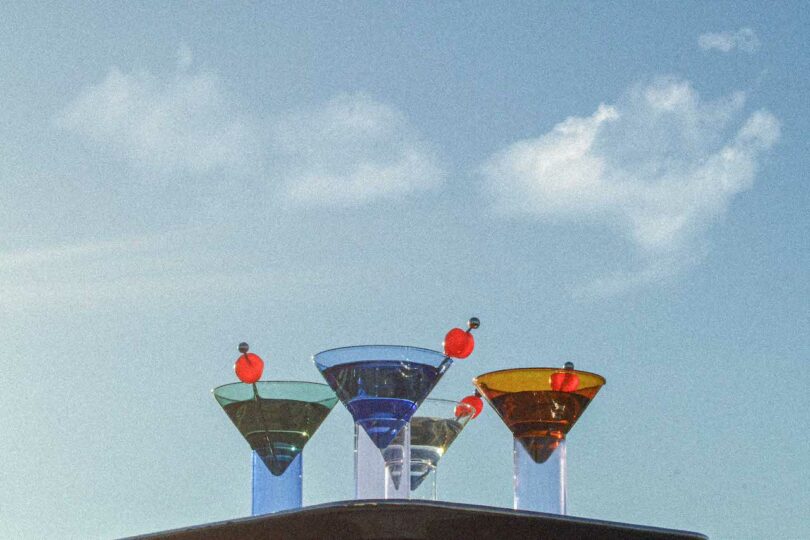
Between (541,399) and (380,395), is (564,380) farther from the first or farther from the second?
(380,395)

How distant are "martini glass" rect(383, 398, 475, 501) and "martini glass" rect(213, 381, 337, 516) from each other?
0.22 m

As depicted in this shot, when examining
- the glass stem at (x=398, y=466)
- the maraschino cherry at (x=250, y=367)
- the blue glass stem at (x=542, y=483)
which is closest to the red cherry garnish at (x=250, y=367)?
the maraschino cherry at (x=250, y=367)

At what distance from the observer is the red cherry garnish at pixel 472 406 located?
2529 millimetres

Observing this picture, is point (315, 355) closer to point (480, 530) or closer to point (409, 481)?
point (409, 481)

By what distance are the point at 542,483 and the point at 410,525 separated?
679 mm

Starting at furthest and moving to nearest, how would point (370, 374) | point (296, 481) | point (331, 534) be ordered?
point (296, 481), point (370, 374), point (331, 534)

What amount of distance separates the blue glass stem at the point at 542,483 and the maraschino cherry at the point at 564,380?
0.37ft

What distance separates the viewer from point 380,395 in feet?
7.27

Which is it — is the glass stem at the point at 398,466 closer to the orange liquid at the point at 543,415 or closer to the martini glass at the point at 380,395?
the martini glass at the point at 380,395

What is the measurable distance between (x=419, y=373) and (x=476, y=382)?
169mm

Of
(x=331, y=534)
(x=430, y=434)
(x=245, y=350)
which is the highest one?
(x=245, y=350)

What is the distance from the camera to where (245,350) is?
234 centimetres

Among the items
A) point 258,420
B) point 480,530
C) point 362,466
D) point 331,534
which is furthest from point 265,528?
point 258,420

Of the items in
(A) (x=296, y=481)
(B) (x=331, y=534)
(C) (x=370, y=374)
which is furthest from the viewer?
(A) (x=296, y=481)
